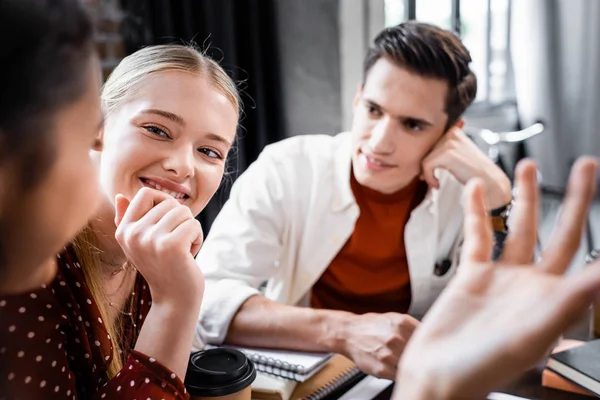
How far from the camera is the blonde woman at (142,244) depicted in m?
0.64

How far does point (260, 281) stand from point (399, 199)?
398 millimetres

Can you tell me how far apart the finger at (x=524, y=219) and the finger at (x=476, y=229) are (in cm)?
2

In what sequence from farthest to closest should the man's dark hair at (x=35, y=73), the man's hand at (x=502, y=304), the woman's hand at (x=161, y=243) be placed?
the woman's hand at (x=161, y=243), the man's hand at (x=502, y=304), the man's dark hair at (x=35, y=73)

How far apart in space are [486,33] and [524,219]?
2.81m

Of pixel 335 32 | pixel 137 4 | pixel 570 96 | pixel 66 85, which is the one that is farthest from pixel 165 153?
pixel 570 96

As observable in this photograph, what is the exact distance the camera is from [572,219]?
0.45 meters

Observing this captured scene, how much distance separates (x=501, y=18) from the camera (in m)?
3.02

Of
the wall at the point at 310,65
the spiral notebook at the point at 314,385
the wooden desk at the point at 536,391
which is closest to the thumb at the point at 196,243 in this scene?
the spiral notebook at the point at 314,385

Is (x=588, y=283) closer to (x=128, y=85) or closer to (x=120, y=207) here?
(x=120, y=207)

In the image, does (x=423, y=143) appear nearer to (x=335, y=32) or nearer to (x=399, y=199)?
(x=399, y=199)

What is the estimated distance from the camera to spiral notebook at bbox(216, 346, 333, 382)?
3.10 feet

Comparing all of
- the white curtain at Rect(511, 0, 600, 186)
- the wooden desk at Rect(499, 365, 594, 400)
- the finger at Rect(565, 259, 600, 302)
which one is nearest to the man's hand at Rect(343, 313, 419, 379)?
the wooden desk at Rect(499, 365, 594, 400)

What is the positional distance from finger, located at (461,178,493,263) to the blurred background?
86 cm

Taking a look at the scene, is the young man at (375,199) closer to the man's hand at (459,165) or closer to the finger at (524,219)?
the man's hand at (459,165)
